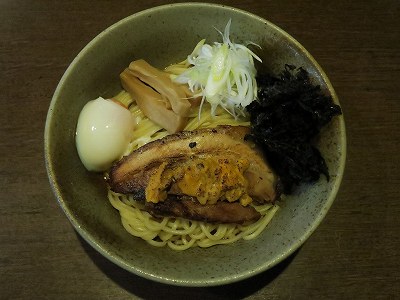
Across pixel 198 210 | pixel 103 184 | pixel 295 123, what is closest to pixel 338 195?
pixel 295 123

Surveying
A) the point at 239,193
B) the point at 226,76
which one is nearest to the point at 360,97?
the point at 226,76

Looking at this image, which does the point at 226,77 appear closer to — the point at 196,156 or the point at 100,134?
the point at 196,156

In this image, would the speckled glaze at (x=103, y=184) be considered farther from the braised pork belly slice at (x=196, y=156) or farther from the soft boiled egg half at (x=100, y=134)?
the braised pork belly slice at (x=196, y=156)

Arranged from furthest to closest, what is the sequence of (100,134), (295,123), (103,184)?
(103,184) → (100,134) → (295,123)

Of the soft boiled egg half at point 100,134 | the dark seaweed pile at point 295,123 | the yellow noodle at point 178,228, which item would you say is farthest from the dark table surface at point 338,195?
the dark seaweed pile at point 295,123

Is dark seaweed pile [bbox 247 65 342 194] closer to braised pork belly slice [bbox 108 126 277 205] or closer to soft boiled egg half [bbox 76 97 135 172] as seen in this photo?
braised pork belly slice [bbox 108 126 277 205]

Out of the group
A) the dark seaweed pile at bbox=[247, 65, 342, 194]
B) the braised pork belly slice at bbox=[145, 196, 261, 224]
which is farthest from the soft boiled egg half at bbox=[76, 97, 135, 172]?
the dark seaweed pile at bbox=[247, 65, 342, 194]

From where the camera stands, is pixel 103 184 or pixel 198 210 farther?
pixel 103 184
